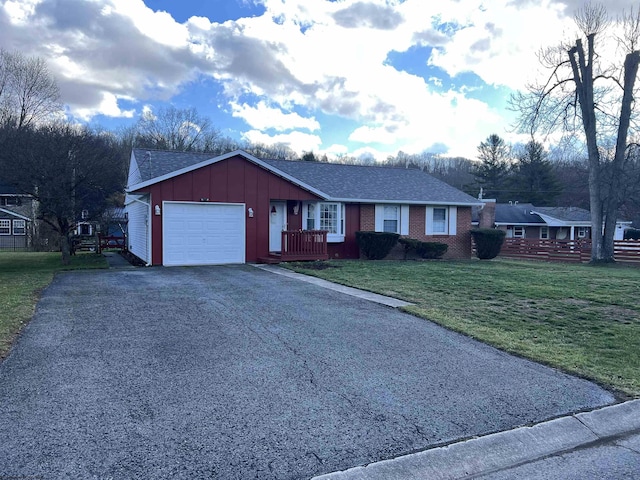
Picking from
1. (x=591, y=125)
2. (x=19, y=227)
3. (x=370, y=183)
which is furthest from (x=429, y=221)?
(x=19, y=227)

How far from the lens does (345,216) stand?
755 inches

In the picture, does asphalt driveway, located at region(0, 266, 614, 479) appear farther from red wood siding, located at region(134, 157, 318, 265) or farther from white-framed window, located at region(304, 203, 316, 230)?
white-framed window, located at region(304, 203, 316, 230)

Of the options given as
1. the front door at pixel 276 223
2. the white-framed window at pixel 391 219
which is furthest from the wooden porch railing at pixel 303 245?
the white-framed window at pixel 391 219

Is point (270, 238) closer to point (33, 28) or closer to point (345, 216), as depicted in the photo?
point (345, 216)

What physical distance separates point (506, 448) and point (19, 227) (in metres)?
43.4

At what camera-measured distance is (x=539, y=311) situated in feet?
26.3

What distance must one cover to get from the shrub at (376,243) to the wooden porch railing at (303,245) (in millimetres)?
2667

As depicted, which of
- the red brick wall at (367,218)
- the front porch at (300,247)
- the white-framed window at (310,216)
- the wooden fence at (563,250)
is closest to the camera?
the front porch at (300,247)

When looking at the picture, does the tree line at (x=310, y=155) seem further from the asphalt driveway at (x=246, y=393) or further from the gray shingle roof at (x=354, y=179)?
the asphalt driveway at (x=246, y=393)

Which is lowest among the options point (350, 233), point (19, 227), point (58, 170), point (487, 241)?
point (487, 241)

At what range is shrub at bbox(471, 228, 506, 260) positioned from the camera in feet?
70.2

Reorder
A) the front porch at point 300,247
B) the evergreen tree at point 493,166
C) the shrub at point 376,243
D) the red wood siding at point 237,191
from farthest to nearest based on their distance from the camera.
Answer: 1. the evergreen tree at point 493,166
2. the shrub at point 376,243
3. the front porch at point 300,247
4. the red wood siding at point 237,191

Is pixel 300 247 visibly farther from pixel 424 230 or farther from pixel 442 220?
pixel 442 220

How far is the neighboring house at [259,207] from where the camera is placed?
14.9 metres
